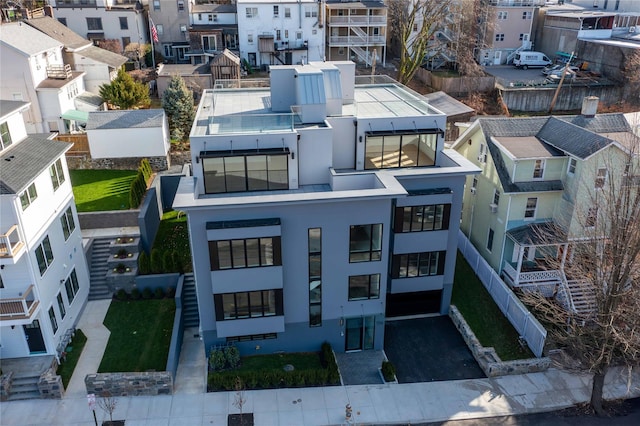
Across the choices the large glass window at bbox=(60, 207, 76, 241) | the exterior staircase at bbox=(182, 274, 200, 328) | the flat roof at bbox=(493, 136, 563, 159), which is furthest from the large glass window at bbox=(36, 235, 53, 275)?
the flat roof at bbox=(493, 136, 563, 159)

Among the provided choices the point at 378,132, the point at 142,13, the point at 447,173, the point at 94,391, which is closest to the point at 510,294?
the point at 447,173

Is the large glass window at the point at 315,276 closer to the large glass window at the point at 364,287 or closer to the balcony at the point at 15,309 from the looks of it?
the large glass window at the point at 364,287

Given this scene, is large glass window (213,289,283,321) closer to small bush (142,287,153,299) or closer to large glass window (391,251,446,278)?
large glass window (391,251,446,278)

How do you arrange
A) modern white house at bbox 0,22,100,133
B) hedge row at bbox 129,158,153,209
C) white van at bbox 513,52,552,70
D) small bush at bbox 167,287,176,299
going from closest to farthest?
small bush at bbox 167,287,176,299, hedge row at bbox 129,158,153,209, modern white house at bbox 0,22,100,133, white van at bbox 513,52,552,70

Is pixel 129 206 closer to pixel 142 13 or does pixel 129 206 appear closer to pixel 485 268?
pixel 485 268

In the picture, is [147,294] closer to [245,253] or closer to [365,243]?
[245,253]

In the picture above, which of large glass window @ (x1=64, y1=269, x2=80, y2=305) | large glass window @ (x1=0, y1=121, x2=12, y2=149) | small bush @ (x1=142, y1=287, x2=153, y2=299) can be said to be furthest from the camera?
small bush @ (x1=142, y1=287, x2=153, y2=299)

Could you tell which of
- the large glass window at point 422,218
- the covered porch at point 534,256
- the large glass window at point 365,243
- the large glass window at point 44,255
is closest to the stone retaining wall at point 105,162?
the large glass window at point 44,255

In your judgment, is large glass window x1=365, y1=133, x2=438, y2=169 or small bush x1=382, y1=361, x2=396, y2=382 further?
large glass window x1=365, y1=133, x2=438, y2=169
